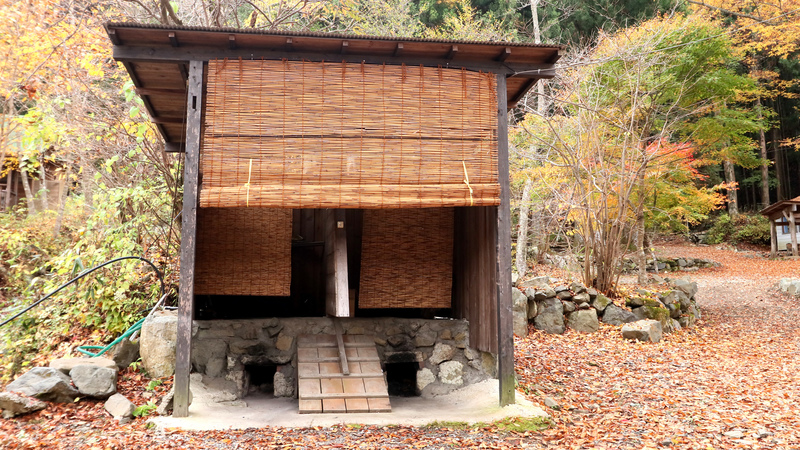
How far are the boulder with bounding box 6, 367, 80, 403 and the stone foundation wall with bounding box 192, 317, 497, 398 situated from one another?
1.47m

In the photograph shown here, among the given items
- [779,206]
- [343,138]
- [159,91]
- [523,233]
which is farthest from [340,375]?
[779,206]

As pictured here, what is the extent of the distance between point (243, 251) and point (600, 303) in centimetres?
713

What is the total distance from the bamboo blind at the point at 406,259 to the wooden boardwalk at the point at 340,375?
716mm

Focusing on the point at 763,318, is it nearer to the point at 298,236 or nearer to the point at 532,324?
Answer: the point at 532,324

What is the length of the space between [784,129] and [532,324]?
25.6m

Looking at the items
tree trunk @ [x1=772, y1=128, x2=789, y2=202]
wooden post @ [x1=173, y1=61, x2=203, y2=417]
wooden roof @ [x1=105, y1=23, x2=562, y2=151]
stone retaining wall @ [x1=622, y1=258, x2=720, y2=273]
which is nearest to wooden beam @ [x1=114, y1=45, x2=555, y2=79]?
wooden roof @ [x1=105, y1=23, x2=562, y2=151]

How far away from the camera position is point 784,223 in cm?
2156

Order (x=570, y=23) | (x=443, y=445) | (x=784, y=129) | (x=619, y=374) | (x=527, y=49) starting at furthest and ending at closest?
(x=784, y=129), (x=570, y=23), (x=619, y=374), (x=527, y=49), (x=443, y=445)

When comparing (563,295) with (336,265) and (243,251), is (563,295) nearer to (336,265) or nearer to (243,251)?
(336,265)

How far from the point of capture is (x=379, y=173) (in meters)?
5.40

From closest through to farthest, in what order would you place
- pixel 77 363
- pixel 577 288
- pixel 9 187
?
pixel 77 363, pixel 577 288, pixel 9 187

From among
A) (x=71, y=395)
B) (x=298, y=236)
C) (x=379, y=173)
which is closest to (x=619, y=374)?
(x=379, y=173)

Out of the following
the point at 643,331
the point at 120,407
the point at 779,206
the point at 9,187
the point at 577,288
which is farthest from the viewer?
the point at 779,206

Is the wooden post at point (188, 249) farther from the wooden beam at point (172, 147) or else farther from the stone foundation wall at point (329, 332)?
the wooden beam at point (172, 147)
